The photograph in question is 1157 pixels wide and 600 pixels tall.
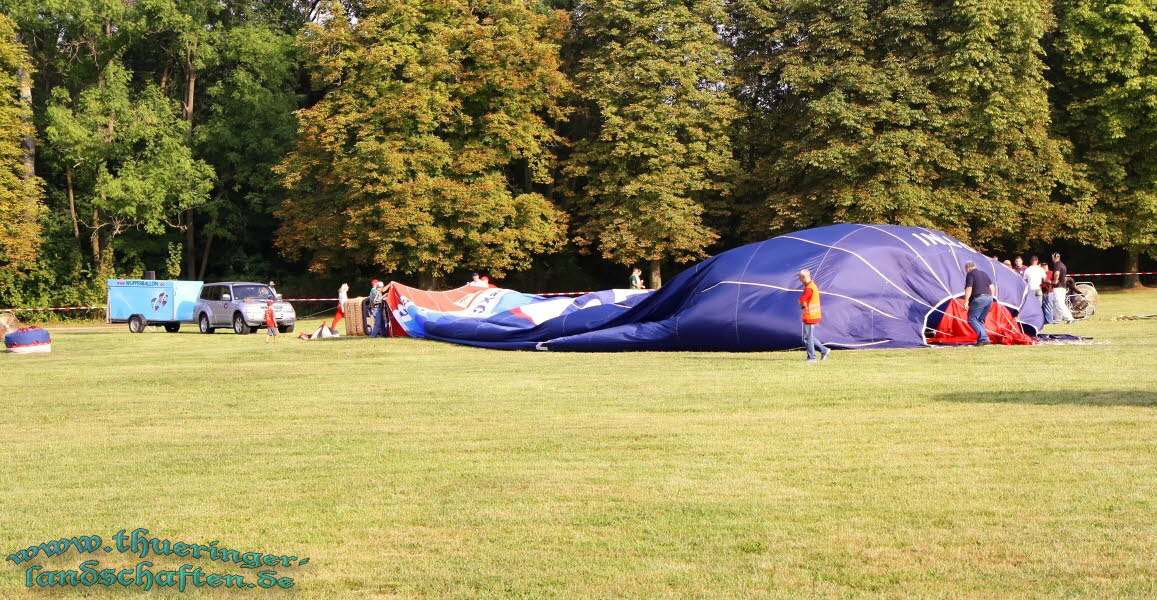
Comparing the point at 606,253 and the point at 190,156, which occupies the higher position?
the point at 190,156

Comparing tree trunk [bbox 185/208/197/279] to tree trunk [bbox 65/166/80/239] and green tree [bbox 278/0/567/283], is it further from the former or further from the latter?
green tree [bbox 278/0/567/283]

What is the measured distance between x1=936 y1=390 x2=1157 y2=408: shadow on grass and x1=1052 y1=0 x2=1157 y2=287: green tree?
35304 millimetres

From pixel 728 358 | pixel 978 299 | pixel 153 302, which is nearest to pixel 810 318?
pixel 728 358

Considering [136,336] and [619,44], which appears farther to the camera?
[619,44]

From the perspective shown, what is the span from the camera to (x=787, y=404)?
13.0 m

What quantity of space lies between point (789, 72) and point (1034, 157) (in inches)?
373

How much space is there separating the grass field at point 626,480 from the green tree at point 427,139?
1100 inches

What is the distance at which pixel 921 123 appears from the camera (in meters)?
43.7

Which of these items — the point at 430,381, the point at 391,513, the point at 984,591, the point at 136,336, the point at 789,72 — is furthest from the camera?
the point at 789,72

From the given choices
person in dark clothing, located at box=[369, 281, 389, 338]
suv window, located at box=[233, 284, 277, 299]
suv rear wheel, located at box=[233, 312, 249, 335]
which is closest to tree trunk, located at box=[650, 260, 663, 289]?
suv window, located at box=[233, 284, 277, 299]

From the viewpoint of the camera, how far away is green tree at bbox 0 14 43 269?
4362 cm

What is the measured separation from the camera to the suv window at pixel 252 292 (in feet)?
117

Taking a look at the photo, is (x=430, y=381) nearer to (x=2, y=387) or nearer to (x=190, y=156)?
(x=2, y=387)

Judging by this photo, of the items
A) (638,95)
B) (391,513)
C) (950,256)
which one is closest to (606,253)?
(638,95)
